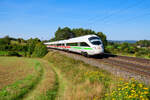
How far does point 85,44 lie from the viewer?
66.6ft

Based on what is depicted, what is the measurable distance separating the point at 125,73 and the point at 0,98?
33.7 feet

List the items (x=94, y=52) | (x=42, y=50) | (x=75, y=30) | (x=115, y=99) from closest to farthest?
(x=115, y=99)
(x=94, y=52)
(x=42, y=50)
(x=75, y=30)

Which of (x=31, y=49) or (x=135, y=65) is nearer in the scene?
(x=135, y=65)

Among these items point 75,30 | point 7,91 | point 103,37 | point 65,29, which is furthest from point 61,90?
point 75,30

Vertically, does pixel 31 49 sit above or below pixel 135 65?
above

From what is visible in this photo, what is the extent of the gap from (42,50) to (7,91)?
1288 inches

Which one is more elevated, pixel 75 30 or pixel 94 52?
pixel 75 30

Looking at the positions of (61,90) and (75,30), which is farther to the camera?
(75,30)

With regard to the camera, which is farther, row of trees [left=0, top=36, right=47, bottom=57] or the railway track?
row of trees [left=0, top=36, right=47, bottom=57]

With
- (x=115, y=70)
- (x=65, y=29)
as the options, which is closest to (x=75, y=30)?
(x=65, y=29)

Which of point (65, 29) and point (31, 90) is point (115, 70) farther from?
point (65, 29)

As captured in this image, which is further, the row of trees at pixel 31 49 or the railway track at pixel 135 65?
the row of trees at pixel 31 49

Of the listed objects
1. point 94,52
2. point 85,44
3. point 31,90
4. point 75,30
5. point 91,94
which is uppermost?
point 75,30

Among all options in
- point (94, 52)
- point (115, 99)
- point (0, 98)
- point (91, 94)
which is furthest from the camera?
point (94, 52)
